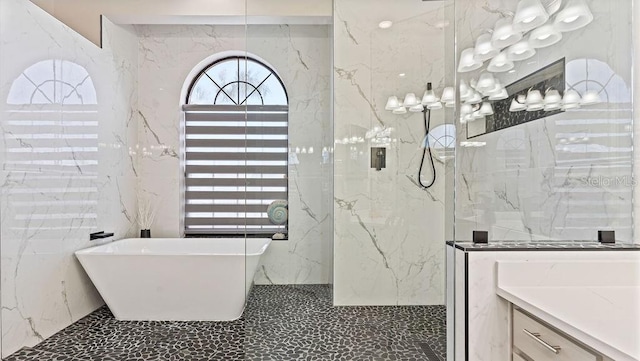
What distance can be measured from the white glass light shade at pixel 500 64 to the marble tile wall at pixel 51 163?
10.1 ft

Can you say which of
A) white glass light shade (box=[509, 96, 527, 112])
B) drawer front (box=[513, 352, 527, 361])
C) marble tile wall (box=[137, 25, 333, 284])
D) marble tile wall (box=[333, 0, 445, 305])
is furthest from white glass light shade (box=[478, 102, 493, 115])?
drawer front (box=[513, 352, 527, 361])

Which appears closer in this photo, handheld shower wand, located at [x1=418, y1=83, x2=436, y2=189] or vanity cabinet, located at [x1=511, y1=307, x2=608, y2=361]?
vanity cabinet, located at [x1=511, y1=307, x2=608, y2=361]

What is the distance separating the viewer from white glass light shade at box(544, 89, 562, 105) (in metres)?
1.98

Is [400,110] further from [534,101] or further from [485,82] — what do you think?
[534,101]

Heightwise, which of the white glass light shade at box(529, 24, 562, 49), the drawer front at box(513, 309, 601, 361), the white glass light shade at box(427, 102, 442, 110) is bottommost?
the drawer front at box(513, 309, 601, 361)

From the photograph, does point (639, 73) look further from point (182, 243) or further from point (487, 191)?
point (182, 243)

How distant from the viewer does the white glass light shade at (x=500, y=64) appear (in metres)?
2.14

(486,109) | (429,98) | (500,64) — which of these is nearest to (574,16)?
(500,64)

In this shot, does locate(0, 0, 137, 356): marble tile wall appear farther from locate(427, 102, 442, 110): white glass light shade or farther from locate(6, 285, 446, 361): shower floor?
locate(427, 102, 442, 110): white glass light shade

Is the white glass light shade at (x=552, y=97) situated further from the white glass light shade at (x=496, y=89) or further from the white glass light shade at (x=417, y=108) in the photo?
the white glass light shade at (x=417, y=108)

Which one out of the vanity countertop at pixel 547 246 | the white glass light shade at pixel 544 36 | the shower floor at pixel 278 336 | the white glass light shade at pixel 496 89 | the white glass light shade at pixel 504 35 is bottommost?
the shower floor at pixel 278 336

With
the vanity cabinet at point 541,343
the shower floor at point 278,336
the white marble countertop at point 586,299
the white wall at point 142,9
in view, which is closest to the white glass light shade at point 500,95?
the white marble countertop at point 586,299

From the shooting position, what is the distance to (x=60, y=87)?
117 inches

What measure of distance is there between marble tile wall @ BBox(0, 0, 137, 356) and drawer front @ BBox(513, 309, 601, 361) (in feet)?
9.82
